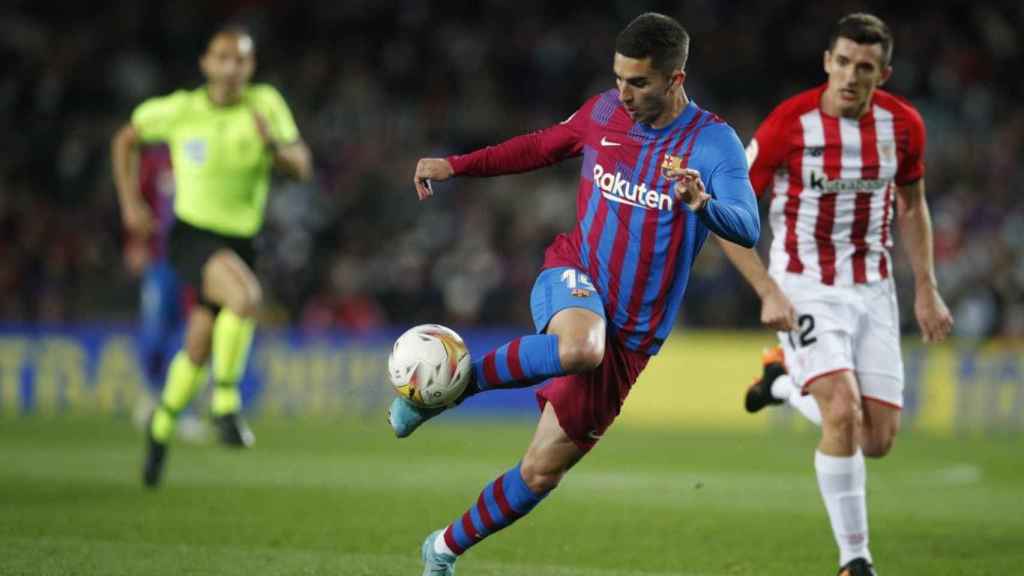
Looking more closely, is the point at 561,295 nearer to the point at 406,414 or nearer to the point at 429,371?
the point at 429,371

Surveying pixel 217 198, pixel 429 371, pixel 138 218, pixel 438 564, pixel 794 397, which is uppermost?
pixel 217 198

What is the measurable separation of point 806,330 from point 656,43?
180cm

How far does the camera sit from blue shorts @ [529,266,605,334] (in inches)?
218

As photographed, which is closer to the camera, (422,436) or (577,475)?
(577,475)

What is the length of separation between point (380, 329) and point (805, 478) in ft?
23.9

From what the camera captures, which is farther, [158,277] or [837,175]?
[158,277]

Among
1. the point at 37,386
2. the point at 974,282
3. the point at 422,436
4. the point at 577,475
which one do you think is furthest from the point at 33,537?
the point at 974,282

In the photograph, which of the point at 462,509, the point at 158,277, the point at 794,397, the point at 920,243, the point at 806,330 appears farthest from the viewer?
the point at 158,277

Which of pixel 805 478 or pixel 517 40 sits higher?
pixel 517 40

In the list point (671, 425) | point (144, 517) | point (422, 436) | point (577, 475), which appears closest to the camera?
point (144, 517)

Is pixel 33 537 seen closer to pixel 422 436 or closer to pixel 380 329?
pixel 422 436

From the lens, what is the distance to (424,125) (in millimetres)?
19719

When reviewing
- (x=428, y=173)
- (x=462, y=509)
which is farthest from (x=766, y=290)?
(x=462, y=509)

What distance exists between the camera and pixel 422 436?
14602 mm
